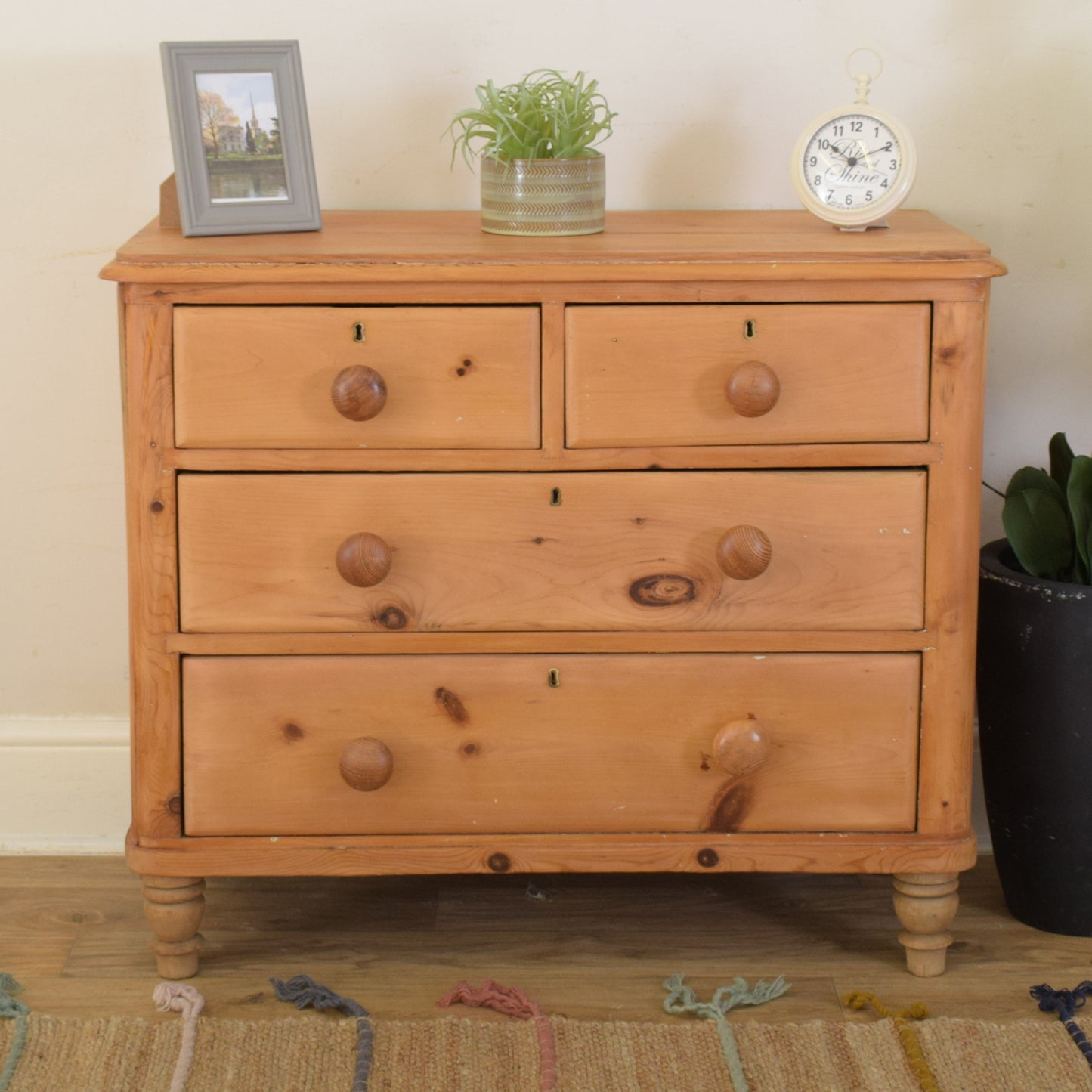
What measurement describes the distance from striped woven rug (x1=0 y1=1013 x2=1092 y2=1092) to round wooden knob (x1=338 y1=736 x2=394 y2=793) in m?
0.28

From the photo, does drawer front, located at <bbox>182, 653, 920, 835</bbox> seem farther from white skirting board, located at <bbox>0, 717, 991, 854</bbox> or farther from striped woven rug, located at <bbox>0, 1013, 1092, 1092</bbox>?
white skirting board, located at <bbox>0, 717, 991, 854</bbox>

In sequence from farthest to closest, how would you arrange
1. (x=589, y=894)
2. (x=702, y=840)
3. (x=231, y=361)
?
(x=589, y=894), (x=702, y=840), (x=231, y=361)

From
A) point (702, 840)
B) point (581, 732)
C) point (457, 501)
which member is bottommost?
point (702, 840)

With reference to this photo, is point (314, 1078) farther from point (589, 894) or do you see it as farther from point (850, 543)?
point (850, 543)

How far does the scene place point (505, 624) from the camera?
5.04 ft

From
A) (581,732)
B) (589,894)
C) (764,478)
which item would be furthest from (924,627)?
(589,894)

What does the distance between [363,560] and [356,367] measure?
20 cm

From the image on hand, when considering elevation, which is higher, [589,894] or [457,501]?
[457,501]

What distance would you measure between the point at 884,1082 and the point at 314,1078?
0.61m

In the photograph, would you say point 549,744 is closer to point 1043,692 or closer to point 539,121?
point 1043,692

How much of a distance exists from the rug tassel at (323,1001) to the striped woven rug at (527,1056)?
13mm

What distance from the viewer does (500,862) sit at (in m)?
1.58

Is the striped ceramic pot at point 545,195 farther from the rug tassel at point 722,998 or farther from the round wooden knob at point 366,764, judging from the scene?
the rug tassel at point 722,998

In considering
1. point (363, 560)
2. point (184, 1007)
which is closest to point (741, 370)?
point (363, 560)
